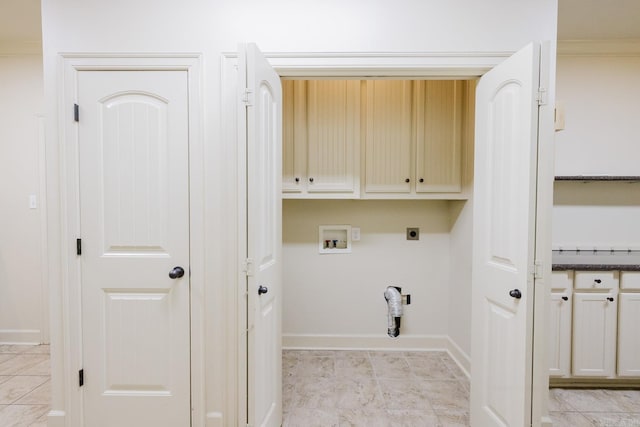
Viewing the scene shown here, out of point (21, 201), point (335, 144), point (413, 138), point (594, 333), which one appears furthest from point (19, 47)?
point (594, 333)

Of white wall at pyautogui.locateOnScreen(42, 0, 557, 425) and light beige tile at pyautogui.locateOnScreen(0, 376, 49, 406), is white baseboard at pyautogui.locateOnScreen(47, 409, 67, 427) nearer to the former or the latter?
white wall at pyautogui.locateOnScreen(42, 0, 557, 425)

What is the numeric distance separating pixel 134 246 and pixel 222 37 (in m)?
1.27

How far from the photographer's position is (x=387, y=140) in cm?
275

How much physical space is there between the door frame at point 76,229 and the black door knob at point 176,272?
64mm

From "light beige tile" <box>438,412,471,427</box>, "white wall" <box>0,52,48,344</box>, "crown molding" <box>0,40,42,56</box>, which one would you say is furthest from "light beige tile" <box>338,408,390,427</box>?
"crown molding" <box>0,40,42,56</box>

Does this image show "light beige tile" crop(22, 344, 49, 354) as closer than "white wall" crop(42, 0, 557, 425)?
No

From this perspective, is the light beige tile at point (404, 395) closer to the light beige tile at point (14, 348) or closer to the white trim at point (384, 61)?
the white trim at point (384, 61)

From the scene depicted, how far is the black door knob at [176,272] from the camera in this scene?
1.73 metres

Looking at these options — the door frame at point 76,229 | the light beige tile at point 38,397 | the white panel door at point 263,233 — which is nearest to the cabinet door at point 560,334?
the white panel door at point 263,233

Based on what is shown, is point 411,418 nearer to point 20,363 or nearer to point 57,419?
point 57,419

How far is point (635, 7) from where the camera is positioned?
2.19 metres

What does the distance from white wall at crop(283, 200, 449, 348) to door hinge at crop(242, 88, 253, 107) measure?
5.37 feet

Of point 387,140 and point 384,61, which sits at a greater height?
point 384,61

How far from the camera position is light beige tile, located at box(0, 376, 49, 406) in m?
2.18
